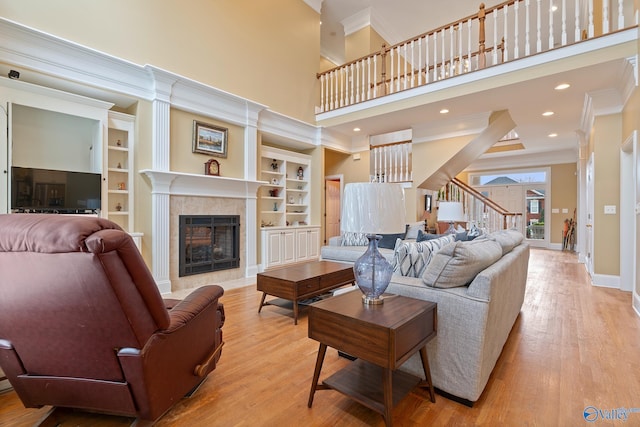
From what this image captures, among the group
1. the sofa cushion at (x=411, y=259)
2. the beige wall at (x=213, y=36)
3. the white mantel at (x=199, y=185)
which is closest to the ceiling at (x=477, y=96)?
the beige wall at (x=213, y=36)

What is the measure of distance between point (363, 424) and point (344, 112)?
537 cm

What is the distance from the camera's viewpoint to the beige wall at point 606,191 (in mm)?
4324

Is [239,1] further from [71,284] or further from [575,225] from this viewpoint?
[575,225]

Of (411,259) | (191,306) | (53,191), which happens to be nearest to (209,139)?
(53,191)

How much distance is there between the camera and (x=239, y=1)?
491 centimetres

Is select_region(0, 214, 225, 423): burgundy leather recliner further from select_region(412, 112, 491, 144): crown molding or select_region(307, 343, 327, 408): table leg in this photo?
select_region(412, 112, 491, 144): crown molding

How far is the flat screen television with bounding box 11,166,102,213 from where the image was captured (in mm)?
3062

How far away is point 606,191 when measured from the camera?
4391 millimetres

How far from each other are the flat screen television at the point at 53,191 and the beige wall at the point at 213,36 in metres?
1.53

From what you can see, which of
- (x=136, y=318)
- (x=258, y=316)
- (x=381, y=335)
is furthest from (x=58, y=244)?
(x=258, y=316)

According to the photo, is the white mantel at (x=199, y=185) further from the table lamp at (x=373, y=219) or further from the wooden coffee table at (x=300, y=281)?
the table lamp at (x=373, y=219)

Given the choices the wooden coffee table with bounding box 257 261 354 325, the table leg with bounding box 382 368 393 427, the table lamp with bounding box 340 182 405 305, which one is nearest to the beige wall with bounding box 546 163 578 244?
the wooden coffee table with bounding box 257 261 354 325

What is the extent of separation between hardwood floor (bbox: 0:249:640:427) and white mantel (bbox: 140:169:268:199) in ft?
6.67

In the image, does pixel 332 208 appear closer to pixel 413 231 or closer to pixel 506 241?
pixel 413 231
